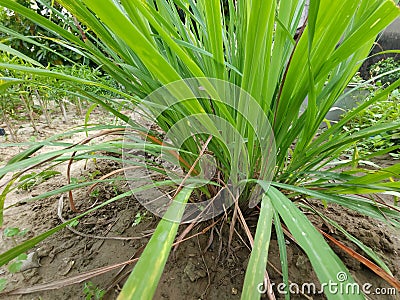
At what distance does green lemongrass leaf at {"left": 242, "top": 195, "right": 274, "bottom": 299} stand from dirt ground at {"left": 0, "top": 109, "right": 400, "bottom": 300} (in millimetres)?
232

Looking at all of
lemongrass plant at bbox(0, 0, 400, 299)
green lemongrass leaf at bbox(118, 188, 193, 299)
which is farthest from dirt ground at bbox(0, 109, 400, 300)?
green lemongrass leaf at bbox(118, 188, 193, 299)

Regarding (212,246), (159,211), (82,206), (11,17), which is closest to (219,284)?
(212,246)

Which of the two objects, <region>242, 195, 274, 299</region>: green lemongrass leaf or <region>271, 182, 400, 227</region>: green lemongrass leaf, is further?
<region>271, 182, 400, 227</region>: green lemongrass leaf

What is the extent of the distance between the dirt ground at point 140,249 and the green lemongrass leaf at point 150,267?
21cm

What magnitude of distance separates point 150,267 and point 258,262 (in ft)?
0.31

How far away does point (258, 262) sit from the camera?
0.68 ft

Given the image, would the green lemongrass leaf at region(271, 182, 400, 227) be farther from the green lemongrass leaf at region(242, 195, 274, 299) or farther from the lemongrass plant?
the green lemongrass leaf at region(242, 195, 274, 299)

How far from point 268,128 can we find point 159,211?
0.33 meters

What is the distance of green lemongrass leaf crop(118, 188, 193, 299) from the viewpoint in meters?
0.16

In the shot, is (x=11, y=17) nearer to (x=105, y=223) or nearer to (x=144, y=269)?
(x=105, y=223)

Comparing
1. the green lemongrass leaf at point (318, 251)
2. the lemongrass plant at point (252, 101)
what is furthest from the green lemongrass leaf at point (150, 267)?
the green lemongrass leaf at point (318, 251)

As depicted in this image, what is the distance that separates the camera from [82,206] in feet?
2.13

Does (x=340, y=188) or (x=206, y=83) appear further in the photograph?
(x=340, y=188)

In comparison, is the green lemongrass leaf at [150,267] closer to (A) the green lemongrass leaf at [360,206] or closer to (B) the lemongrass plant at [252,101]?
(B) the lemongrass plant at [252,101]
